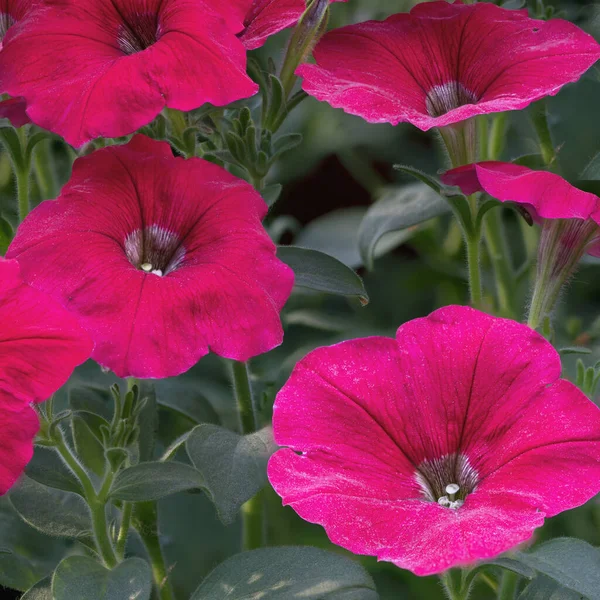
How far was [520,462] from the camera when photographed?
65 centimetres

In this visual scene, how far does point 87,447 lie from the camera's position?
2.70ft

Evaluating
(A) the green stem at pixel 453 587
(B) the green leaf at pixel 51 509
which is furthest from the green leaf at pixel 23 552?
(A) the green stem at pixel 453 587

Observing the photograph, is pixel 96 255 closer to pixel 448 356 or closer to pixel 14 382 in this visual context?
pixel 14 382

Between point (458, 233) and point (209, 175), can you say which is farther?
point (458, 233)

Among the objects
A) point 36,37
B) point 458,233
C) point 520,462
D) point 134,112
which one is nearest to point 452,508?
point 520,462

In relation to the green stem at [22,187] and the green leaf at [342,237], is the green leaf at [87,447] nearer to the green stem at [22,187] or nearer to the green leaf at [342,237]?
the green stem at [22,187]

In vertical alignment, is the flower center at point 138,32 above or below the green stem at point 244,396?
above

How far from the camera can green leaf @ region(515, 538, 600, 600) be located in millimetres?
623

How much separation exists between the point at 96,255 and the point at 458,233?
2.45 ft

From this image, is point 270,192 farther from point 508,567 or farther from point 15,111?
point 508,567

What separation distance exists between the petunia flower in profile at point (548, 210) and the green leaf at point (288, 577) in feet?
0.85

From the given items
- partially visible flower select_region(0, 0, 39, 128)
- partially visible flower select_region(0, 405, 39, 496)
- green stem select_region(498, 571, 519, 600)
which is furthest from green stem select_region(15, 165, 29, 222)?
green stem select_region(498, 571, 519, 600)

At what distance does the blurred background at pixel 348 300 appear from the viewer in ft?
3.41

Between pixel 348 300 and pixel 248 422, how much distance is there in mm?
502
